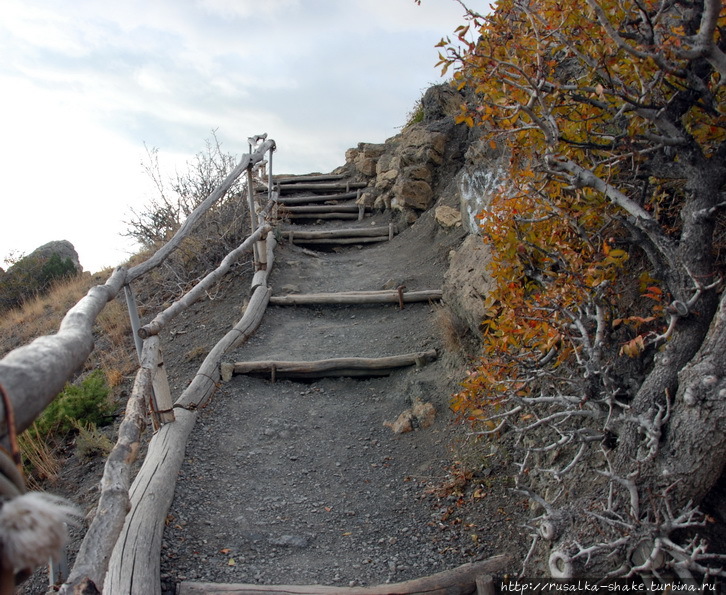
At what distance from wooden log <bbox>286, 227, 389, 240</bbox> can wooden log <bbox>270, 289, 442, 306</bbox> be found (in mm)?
2469

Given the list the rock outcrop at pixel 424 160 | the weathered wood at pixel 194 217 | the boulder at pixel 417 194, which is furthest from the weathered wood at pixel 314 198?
the weathered wood at pixel 194 217

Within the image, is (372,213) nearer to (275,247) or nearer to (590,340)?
(275,247)

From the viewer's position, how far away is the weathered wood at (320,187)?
37.0 ft

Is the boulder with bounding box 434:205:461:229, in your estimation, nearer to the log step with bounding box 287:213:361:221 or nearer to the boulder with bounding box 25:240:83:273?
the log step with bounding box 287:213:361:221

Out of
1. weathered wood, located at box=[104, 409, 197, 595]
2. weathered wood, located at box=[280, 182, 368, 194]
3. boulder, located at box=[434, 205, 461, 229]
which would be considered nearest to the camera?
weathered wood, located at box=[104, 409, 197, 595]

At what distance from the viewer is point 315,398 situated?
196 inches

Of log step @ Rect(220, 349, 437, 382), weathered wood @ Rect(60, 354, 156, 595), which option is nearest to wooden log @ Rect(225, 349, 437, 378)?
log step @ Rect(220, 349, 437, 382)

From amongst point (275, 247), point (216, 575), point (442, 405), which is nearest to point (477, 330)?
point (442, 405)

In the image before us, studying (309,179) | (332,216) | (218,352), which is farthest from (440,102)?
(218,352)

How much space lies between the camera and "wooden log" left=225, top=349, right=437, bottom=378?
514 centimetres

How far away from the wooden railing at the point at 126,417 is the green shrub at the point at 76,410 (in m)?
1.16

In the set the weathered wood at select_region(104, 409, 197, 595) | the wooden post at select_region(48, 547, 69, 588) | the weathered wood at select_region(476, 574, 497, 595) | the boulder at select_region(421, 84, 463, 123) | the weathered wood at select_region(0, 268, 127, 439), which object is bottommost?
the weathered wood at select_region(476, 574, 497, 595)

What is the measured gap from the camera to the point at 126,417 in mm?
3039

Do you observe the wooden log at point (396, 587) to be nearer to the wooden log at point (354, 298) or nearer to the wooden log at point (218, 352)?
the wooden log at point (218, 352)
